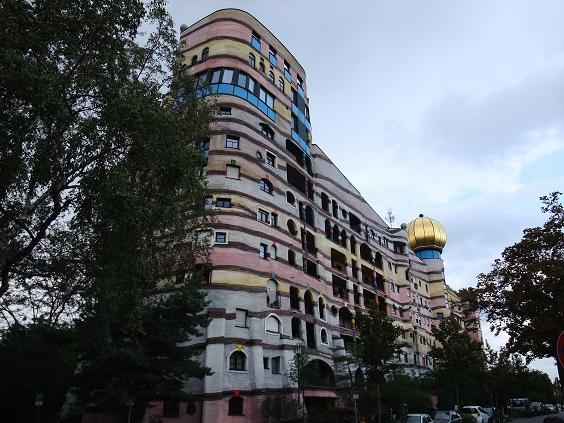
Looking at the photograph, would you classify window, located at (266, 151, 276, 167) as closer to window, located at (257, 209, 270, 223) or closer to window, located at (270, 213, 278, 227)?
window, located at (270, 213, 278, 227)

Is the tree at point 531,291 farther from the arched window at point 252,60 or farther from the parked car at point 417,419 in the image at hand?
the arched window at point 252,60

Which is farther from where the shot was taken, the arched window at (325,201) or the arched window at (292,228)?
the arched window at (325,201)

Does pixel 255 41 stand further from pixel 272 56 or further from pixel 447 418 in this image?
pixel 447 418

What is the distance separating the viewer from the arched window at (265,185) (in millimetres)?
31989

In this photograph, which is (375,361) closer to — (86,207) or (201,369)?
(201,369)

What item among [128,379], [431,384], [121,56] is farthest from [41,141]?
[431,384]

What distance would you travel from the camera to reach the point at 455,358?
38.5 m

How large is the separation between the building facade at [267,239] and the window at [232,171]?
0.07 m

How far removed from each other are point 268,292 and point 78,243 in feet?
52.0

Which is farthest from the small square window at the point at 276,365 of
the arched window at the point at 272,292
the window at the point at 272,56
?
the window at the point at 272,56

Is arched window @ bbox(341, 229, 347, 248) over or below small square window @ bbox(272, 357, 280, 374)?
over

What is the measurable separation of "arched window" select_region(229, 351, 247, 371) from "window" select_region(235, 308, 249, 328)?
1551 mm

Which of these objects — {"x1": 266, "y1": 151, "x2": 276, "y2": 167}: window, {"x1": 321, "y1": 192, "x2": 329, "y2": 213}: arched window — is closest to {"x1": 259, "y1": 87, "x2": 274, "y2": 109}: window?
{"x1": 266, "y1": 151, "x2": 276, "y2": 167}: window

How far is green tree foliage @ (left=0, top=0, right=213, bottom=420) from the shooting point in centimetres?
1213
